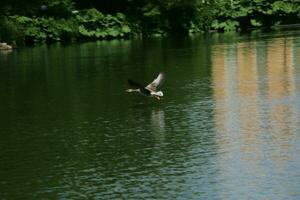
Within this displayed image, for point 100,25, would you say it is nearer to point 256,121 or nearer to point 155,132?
point 256,121

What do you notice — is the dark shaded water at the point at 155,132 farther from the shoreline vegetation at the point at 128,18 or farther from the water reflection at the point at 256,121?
the shoreline vegetation at the point at 128,18

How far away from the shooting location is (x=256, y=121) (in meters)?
21.7

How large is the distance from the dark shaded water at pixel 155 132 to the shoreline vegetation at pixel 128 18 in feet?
75.3

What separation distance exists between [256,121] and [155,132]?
2.54 metres

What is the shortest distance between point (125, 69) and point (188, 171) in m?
20.3

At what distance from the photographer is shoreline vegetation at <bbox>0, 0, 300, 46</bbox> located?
61.3m

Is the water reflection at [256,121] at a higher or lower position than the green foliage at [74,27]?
lower

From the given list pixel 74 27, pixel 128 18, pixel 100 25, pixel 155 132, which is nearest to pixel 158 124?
pixel 155 132

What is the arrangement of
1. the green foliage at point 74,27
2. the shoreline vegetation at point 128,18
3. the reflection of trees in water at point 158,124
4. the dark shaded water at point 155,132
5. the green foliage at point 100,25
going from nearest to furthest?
the dark shaded water at point 155,132, the reflection of trees in water at point 158,124, the green foliage at point 74,27, the shoreline vegetation at point 128,18, the green foliage at point 100,25

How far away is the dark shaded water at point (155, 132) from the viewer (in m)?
15.9

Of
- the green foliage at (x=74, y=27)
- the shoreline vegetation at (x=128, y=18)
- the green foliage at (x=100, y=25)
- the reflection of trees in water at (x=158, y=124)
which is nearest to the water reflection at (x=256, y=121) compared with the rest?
the reflection of trees in water at (x=158, y=124)

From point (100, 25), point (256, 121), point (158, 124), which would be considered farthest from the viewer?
point (100, 25)

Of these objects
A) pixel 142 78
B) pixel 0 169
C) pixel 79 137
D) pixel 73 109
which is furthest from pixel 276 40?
pixel 0 169

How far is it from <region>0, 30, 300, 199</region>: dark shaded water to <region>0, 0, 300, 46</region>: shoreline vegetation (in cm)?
2296
